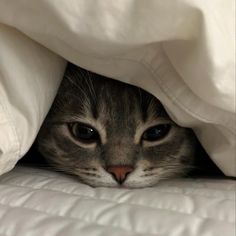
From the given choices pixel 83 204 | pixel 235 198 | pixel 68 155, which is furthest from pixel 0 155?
pixel 235 198

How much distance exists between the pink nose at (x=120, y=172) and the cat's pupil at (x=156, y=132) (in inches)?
4.0

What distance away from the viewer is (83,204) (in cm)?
78

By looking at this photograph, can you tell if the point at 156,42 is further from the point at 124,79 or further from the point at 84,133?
the point at 84,133

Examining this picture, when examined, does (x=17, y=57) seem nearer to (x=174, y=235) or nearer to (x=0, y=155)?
(x=0, y=155)

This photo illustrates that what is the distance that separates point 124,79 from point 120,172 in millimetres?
206

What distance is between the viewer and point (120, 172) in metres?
1.00

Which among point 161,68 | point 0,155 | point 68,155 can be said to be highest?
point 161,68

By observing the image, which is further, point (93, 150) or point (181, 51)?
point (93, 150)

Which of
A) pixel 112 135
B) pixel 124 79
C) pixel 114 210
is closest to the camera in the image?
pixel 114 210

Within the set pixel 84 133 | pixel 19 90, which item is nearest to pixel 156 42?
pixel 19 90

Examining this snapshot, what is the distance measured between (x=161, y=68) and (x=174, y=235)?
30 cm

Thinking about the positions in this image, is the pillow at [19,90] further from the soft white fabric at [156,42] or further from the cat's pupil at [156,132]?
the cat's pupil at [156,132]

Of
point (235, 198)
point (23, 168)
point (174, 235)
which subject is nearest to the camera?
point (174, 235)

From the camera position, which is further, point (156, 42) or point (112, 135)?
point (112, 135)
